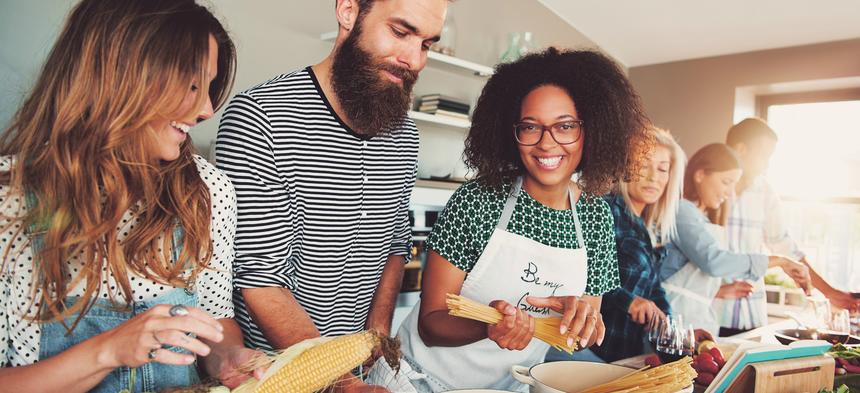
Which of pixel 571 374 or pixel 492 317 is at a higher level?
pixel 492 317

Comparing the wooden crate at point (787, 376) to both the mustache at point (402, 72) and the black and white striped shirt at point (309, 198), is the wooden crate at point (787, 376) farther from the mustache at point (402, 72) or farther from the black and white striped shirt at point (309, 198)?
the mustache at point (402, 72)

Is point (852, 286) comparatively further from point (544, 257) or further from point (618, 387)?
point (618, 387)

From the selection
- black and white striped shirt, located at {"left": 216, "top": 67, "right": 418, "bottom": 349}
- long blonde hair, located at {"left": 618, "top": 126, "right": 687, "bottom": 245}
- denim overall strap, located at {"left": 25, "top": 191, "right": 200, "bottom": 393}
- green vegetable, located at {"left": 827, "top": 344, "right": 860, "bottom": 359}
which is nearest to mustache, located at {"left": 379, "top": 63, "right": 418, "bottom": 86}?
black and white striped shirt, located at {"left": 216, "top": 67, "right": 418, "bottom": 349}

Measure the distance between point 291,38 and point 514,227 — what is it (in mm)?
2400

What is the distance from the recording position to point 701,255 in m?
2.84

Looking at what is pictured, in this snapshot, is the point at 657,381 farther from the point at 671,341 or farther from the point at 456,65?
the point at 456,65

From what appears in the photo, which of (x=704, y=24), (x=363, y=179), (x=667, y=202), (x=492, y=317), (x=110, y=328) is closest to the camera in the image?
(x=110, y=328)

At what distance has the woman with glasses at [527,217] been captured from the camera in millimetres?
1624

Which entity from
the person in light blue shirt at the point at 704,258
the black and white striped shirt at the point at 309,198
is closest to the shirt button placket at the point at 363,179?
the black and white striped shirt at the point at 309,198

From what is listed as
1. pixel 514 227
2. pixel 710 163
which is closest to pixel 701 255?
pixel 710 163

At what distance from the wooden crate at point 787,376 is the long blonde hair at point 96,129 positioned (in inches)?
46.5

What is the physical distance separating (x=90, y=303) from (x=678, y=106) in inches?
238

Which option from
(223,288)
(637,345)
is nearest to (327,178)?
(223,288)

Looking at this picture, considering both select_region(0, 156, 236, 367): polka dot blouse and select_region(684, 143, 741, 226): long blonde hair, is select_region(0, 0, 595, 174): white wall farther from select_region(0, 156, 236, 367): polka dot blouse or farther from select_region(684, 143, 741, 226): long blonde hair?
select_region(684, 143, 741, 226): long blonde hair
